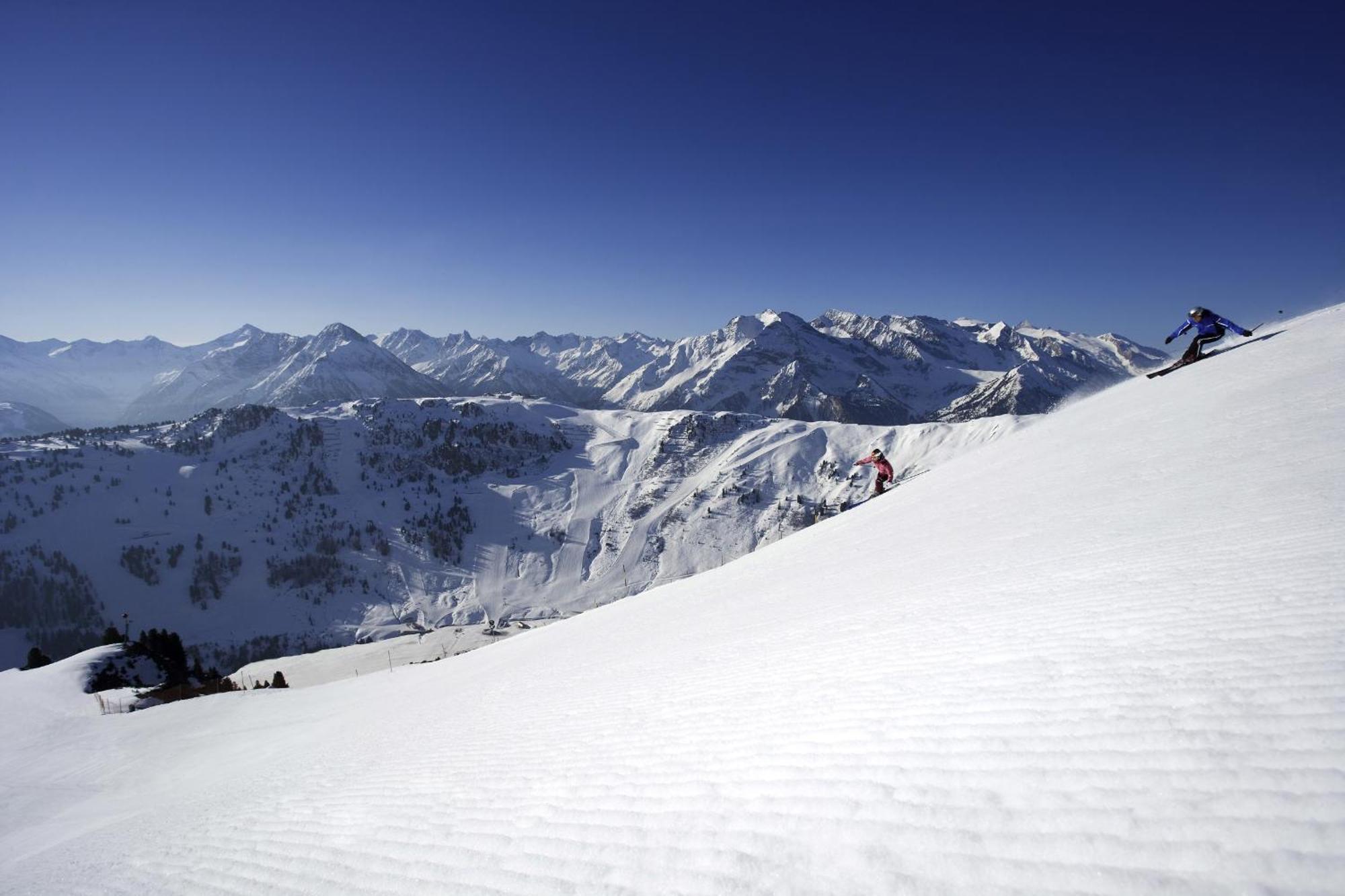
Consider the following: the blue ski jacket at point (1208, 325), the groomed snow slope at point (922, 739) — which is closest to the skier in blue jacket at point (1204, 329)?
the blue ski jacket at point (1208, 325)

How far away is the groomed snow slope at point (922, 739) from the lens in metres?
2.55

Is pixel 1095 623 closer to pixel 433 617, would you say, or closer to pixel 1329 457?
pixel 1329 457

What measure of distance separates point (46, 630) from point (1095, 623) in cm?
21267

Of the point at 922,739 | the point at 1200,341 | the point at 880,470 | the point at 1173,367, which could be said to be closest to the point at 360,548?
the point at 880,470

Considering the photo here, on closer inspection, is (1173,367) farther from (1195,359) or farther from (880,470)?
(880,470)

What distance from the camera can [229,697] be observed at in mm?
23578

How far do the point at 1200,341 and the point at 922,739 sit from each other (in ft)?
81.1

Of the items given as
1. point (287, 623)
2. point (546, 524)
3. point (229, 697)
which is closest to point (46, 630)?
point (287, 623)

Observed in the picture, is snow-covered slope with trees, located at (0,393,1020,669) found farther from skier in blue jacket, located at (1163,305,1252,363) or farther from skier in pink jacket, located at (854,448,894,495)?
skier in blue jacket, located at (1163,305,1252,363)

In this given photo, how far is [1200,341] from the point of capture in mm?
20250

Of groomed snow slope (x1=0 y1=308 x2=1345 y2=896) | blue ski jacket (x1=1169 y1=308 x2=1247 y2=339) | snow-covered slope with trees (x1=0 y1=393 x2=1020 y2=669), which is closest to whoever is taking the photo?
groomed snow slope (x1=0 y1=308 x2=1345 y2=896)

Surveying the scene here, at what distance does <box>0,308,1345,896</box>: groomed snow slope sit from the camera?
8.37ft

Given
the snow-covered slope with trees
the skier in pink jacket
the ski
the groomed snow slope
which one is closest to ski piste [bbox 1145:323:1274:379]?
the ski

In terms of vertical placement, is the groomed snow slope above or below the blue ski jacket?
below
